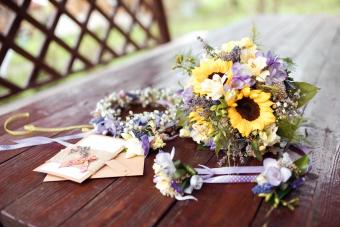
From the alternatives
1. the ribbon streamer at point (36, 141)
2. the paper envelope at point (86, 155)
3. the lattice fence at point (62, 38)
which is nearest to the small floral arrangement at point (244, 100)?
the paper envelope at point (86, 155)

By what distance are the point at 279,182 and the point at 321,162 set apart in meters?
0.19

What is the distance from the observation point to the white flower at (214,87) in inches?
29.4

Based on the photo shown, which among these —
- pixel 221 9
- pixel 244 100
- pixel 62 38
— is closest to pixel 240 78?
pixel 244 100

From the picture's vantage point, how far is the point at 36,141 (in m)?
1.02

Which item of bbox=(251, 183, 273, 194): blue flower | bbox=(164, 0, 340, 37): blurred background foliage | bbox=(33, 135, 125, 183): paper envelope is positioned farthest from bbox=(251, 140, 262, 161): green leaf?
bbox=(164, 0, 340, 37): blurred background foliage

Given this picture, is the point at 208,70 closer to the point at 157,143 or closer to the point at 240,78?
the point at 240,78

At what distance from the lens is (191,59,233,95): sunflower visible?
2.57ft

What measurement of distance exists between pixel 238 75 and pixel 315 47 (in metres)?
1.22

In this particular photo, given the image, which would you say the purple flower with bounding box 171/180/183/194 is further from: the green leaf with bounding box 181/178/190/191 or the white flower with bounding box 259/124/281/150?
the white flower with bounding box 259/124/281/150

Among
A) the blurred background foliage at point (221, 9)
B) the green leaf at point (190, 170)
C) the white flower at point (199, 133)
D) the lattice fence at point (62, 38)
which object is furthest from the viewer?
the blurred background foliage at point (221, 9)

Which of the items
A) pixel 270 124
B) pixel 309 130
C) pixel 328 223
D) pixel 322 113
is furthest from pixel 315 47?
pixel 328 223

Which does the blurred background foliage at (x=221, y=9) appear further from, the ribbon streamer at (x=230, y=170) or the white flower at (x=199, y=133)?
the ribbon streamer at (x=230, y=170)

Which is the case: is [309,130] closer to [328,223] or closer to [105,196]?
[328,223]

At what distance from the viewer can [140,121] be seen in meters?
0.96
